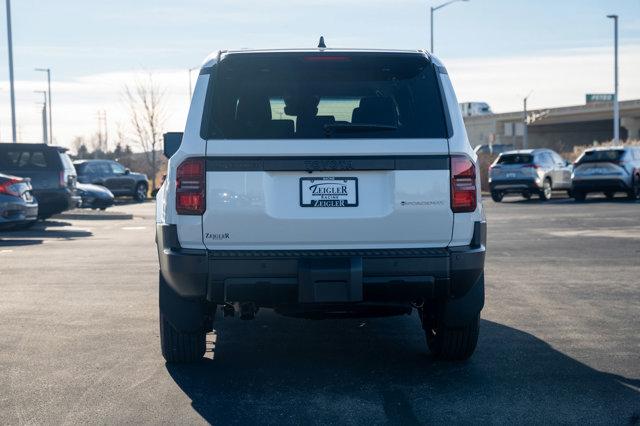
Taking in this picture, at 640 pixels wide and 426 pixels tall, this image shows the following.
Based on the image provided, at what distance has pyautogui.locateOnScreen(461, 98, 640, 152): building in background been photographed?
8975 centimetres

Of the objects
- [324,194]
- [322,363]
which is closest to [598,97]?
[322,363]

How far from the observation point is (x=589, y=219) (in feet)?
70.0

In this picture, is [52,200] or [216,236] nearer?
[216,236]

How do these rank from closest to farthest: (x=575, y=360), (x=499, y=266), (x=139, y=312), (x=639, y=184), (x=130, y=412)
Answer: (x=130, y=412), (x=575, y=360), (x=139, y=312), (x=499, y=266), (x=639, y=184)

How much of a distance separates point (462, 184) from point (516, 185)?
2513cm

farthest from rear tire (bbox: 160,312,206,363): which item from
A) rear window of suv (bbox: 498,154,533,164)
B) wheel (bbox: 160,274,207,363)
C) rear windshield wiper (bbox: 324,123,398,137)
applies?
rear window of suv (bbox: 498,154,533,164)

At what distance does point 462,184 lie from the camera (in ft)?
18.9

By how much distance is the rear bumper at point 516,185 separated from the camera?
30.2 m

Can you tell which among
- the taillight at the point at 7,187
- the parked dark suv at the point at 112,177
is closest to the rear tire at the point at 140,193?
the parked dark suv at the point at 112,177

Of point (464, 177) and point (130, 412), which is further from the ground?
point (464, 177)

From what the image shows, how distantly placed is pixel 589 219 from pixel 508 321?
13861 millimetres

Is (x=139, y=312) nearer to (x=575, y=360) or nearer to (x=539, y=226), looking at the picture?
(x=575, y=360)

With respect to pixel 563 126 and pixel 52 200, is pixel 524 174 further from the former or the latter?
pixel 563 126

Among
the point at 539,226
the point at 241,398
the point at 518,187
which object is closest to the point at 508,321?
the point at 241,398
